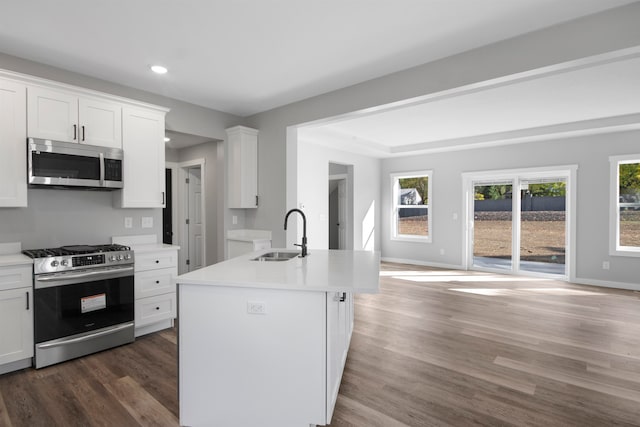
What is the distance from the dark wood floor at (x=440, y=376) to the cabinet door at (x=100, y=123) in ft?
6.43

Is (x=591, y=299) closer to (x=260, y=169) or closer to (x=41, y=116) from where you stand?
(x=260, y=169)

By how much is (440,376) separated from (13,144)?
387cm

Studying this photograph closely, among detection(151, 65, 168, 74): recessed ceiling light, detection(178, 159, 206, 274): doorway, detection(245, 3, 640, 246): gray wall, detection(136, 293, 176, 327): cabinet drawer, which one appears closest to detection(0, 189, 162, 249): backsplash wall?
detection(136, 293, 176, 327): cabinet drawer

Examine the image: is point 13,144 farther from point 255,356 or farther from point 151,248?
point 255,356

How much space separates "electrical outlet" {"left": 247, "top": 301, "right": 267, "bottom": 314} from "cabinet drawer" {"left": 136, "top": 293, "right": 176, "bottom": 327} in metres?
2.08

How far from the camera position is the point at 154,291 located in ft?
11.5

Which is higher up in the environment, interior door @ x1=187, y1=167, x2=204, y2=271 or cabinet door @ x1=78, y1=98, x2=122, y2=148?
cabinet door @ x1=78, y1=98, x2=122, y2=148

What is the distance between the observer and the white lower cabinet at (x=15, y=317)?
8.46 feet

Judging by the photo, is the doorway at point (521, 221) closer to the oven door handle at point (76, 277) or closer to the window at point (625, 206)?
the window at point (625, 206)

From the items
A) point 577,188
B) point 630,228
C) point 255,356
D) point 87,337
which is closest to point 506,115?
point 577,188

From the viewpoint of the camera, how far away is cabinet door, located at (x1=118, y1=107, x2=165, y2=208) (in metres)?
3.47

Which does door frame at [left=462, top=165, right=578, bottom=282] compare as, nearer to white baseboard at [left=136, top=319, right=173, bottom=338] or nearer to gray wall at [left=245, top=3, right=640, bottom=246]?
gray wall at [left=245, top=3, right=640, bottom=246]

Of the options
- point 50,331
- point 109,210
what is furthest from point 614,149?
point 50,331

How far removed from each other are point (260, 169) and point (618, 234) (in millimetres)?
5762
